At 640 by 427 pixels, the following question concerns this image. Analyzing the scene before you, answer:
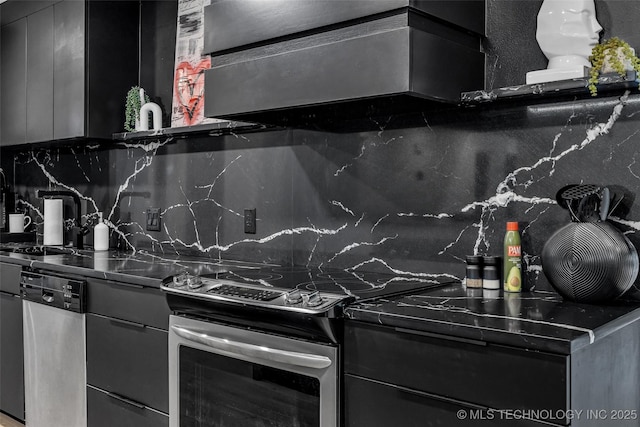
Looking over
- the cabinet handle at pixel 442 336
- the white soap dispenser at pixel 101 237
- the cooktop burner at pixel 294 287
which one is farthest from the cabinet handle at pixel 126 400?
the cabinet handle at pixel 442 336

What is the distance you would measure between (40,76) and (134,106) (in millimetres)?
739

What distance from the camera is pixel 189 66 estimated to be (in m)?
3.05

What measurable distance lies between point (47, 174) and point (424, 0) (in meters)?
3.16

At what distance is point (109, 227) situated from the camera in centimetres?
361

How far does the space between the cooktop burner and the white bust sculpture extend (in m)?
0.80

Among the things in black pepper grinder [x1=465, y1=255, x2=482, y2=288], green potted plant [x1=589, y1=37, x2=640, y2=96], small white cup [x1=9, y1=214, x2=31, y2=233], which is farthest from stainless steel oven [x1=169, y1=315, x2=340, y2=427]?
small white cup [x1=9, y1=214, x2=31, y2=233]

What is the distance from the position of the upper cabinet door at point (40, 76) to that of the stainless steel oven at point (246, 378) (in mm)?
1914

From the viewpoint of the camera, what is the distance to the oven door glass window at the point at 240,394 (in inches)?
70.5

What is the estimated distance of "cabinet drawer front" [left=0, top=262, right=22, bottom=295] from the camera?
300cm

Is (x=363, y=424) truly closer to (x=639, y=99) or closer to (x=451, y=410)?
(x=451, y=410)

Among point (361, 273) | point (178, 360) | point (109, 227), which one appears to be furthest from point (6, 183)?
point (361, 273)

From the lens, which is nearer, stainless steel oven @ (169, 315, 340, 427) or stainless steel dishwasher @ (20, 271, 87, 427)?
stainless steel oven @ (169, 315, 340, 427)

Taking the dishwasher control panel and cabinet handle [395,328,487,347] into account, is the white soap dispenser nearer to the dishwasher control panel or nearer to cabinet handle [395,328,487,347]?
the dishwasher control panel

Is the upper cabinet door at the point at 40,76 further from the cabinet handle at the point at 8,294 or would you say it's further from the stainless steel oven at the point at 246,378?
the stainless steel oven at the point at 246,378
